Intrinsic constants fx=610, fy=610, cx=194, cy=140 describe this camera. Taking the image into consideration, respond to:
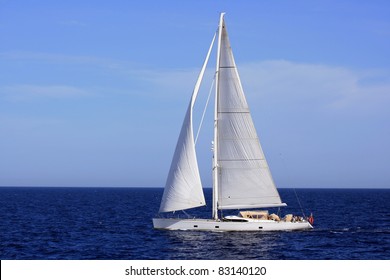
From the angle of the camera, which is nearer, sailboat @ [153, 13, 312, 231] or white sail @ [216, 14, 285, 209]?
sailboat @ [153, 13, 312, 231]

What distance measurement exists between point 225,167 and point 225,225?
4636 mm

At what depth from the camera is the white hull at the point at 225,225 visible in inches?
1837

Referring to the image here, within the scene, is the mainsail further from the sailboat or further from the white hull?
the white hull

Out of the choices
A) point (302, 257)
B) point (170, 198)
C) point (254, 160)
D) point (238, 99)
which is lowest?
point (302, 257)

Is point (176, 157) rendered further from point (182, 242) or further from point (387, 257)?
point (387, 257)

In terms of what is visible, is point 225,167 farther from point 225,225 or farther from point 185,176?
point 225,225

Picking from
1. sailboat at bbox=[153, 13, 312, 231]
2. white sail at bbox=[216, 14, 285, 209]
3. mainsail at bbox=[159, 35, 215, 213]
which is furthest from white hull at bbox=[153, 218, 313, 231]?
white sail at bbox=[216, 14, 285, 209]

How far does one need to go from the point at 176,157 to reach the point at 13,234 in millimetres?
16150

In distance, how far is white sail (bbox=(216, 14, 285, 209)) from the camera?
1876 inches

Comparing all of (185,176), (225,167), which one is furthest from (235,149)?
(185,176)

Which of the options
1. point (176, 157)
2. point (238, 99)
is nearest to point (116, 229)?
point (176, 157)

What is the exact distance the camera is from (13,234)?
2050 inches

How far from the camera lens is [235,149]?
158ft
